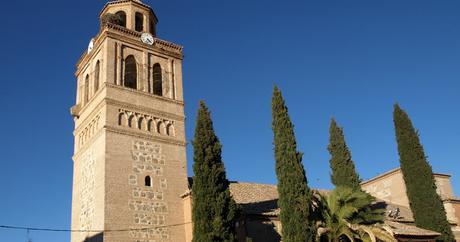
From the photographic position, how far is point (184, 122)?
25703 millimetres

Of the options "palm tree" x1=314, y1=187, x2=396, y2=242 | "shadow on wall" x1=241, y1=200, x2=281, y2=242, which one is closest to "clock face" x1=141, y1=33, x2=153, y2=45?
"shadow on wall" x1=241, y1=200, x2=281, y2=242

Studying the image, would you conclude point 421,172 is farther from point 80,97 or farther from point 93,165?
point 80,97

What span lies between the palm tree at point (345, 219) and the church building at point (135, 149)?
2.02 meters

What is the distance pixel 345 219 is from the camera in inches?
842

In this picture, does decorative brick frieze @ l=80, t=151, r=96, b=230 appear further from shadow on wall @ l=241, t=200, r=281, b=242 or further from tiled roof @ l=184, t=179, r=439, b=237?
shadow on wall @ l=241, t=200, r=281, b=242

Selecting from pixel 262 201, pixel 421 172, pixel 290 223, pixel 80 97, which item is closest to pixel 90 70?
pixel 80 97

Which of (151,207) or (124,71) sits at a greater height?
(124,71)

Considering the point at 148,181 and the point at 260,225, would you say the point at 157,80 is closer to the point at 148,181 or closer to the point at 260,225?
the point at 148,181

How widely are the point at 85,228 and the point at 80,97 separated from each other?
796 centimetres

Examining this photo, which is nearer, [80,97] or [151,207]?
[151,207]

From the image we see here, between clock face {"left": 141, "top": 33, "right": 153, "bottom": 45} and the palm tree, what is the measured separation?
481 inches

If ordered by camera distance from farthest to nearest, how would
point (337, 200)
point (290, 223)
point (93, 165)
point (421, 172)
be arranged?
point (421, 172) → point (93, 165) → point (337, 200) → point (290, 223)

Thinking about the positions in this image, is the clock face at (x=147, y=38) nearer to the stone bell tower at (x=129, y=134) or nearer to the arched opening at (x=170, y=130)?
the stone bell tower at (x=129, y=134)

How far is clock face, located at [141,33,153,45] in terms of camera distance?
86.3 feet
